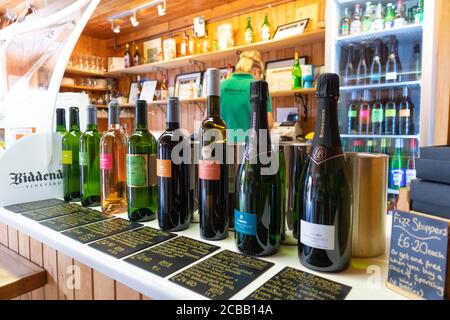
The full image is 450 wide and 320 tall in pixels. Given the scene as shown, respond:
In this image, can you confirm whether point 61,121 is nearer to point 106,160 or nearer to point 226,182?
point 106,160

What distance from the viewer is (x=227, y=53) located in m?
3.10

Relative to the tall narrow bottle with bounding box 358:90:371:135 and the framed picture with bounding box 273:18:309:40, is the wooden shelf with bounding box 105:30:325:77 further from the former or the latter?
the tall narrow bottle with bounding box 358:90:371:135

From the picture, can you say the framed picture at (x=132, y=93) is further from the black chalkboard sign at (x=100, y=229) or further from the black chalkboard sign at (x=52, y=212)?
the black chalkboard sign at (x=100, y=229)

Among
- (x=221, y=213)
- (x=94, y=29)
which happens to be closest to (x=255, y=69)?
(x=221, y=213)

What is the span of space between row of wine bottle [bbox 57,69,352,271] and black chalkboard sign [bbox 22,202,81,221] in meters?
0.05

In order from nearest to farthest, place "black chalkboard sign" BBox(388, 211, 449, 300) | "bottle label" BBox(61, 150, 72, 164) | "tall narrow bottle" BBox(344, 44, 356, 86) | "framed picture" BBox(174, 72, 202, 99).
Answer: "black chalkboard sign" BBox(388, 211, 449, 300)
"bottle label" BBox(61, 150, 72, 164)
"tall narrow bottle" BBox(344, 44, 356, 86)
"framed picture" BBox(174, 72, 202, 99)

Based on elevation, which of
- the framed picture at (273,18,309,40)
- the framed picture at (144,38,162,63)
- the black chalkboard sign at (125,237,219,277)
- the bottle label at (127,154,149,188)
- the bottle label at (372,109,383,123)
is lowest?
the black chalkboard sign at (125,237,219,277)

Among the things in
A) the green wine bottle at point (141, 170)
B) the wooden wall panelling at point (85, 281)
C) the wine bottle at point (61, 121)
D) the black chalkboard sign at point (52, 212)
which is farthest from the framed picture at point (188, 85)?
the wooden wall panelling at point (85, 281)

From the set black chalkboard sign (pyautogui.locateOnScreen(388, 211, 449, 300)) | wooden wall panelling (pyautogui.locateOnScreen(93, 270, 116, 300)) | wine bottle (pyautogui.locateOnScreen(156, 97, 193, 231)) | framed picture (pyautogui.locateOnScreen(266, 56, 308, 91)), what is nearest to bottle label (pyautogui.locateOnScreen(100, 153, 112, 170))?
wine bottle (pyautogui.locateOnScreen(156, 97, 193, 231))

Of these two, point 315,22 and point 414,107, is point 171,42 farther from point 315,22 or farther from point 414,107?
point 414,107

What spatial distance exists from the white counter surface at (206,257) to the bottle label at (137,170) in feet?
0.64

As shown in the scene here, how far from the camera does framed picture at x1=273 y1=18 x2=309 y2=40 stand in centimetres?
270
